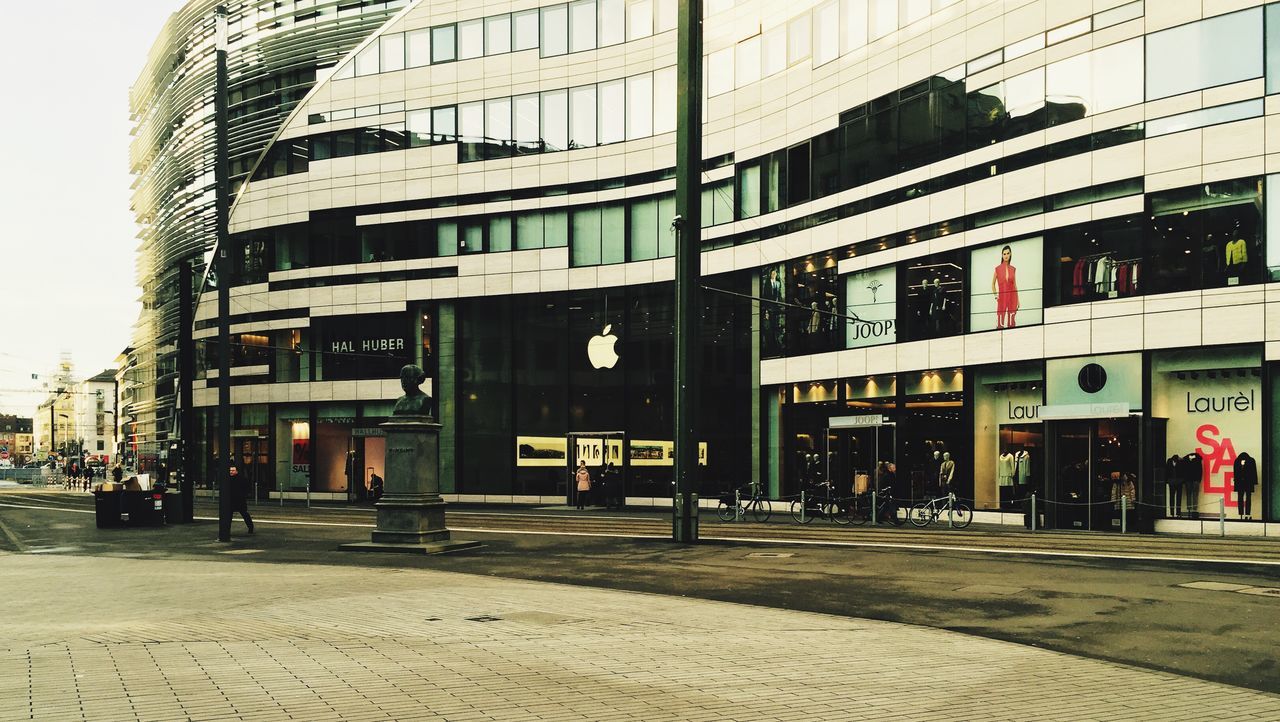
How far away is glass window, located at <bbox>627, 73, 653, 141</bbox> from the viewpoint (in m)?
41.2

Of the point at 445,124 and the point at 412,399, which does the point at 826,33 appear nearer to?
the point at 445,124

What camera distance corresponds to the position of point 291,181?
5000 cm

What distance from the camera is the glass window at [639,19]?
41372 mm

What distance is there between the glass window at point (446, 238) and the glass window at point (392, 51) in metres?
6.98

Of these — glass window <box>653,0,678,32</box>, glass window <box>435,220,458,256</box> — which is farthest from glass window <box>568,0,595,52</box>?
glass window <box>435,220,458,256</box>

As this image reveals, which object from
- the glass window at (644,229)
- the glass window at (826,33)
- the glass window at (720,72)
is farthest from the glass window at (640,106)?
the glass window at (826,33)

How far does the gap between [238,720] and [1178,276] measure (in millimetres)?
24822

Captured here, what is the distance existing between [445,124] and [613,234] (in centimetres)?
911

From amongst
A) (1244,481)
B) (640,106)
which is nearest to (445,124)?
(640,106)

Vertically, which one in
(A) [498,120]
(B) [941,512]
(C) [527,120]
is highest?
(A) [498,120]

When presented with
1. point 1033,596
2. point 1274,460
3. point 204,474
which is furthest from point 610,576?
point 204,474

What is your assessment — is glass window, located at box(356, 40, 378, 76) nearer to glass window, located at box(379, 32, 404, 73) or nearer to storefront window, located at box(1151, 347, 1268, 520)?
glass window, located at box(379, 32, 404, 73)

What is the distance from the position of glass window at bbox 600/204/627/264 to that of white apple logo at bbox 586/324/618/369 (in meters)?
2.62

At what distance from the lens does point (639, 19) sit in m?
41.7
